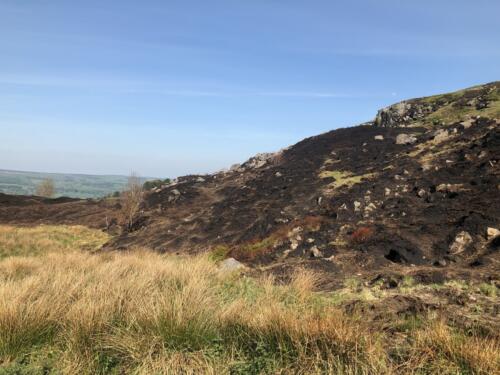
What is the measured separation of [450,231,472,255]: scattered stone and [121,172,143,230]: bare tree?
1267 inches

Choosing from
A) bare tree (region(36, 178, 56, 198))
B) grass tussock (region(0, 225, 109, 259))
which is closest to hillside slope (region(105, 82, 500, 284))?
grass tussock (region(0, 225, 109, 259))

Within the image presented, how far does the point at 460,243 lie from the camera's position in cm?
1183

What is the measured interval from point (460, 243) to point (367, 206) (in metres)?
7.68

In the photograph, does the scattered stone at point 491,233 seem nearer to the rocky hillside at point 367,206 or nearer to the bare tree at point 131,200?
the rocky hillside at point 367,206

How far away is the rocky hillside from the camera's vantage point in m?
12.0

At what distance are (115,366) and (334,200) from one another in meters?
20.9

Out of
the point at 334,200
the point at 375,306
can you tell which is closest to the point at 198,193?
the point at 334,200

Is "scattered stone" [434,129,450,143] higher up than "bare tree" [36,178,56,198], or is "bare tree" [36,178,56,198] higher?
"scattered stone" [434,129,450,143]

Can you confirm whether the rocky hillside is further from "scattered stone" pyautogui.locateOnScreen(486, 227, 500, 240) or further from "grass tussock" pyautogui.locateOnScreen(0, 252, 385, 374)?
"grass tussock" pyautogui.locateOnScreen(0, 252, 385, 374)

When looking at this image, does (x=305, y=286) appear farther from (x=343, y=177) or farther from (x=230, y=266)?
(x=343, y=177)

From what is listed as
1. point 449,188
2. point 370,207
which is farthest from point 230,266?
point 449,188

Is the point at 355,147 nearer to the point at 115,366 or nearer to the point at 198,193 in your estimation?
the point at 198,193

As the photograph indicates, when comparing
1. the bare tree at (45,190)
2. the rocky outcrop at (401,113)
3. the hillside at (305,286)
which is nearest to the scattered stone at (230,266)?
the hillside at (305,286)

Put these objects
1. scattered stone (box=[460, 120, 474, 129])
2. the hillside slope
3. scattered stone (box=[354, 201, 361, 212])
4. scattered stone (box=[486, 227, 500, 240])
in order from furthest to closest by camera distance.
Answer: scattered stone (box=[460, 120, 474, 129]) → scattered stone (box=[354, 201, 361, 212]) → the hillside slope → scattered stone (box=[486, 227, 500, 240])
